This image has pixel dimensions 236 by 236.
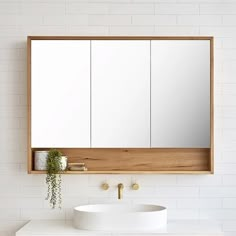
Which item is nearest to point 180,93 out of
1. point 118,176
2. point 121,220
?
point 118,176

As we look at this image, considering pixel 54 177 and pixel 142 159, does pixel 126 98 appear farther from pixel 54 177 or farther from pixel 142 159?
pixel 54 177

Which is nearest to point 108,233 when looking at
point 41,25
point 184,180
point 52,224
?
point 52,224

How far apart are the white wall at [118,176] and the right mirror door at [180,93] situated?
11cm

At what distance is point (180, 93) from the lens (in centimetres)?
450

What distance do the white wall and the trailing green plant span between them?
54 millimetres

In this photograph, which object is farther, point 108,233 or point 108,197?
point 108,197

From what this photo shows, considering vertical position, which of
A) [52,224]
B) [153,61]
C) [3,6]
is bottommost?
[52,224]

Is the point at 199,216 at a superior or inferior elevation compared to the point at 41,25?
inferior

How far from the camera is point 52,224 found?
4.37 metres

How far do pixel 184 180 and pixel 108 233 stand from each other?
0.83 metres

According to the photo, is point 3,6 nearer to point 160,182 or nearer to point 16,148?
point 16,148

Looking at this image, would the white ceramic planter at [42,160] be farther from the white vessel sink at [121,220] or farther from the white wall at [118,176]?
the white vessel sink at [121,220]

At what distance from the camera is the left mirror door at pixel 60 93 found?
4488mm

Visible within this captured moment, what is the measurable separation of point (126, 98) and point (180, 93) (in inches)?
15.7
